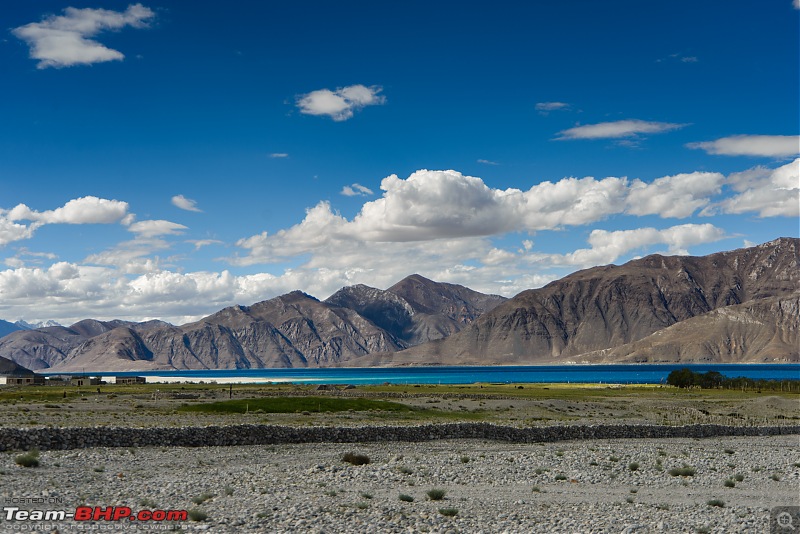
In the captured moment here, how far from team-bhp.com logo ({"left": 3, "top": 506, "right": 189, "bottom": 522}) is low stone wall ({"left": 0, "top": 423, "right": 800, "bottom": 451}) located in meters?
17.1

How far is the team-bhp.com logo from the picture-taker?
63.7ft

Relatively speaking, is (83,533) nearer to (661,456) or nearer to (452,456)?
(452,456)

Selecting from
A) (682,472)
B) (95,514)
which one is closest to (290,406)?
(682,472)

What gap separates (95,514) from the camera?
66.3ft

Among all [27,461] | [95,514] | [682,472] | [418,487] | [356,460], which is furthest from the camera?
[356,460]

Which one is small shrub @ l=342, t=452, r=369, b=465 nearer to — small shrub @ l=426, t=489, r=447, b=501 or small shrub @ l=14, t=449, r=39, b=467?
small shrub @ l=426, t=489, r=447, b=501

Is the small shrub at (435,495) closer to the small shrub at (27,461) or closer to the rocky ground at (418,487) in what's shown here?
the rocky ground at (418,487)

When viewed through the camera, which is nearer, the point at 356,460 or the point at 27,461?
the point at 27,461

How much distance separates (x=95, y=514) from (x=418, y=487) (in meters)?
12.1

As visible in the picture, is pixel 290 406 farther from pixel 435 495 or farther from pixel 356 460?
pixel 435 495

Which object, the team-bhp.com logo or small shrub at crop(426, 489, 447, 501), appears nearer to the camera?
the team-bhp.com logo

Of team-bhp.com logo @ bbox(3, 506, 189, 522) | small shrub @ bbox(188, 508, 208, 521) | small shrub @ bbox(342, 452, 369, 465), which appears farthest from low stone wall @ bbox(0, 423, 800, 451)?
small shrub @ bbox(188, 508, 208, 521)

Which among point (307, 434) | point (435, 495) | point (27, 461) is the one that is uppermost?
point (27, 461)

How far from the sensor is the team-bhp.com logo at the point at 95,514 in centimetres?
1941
